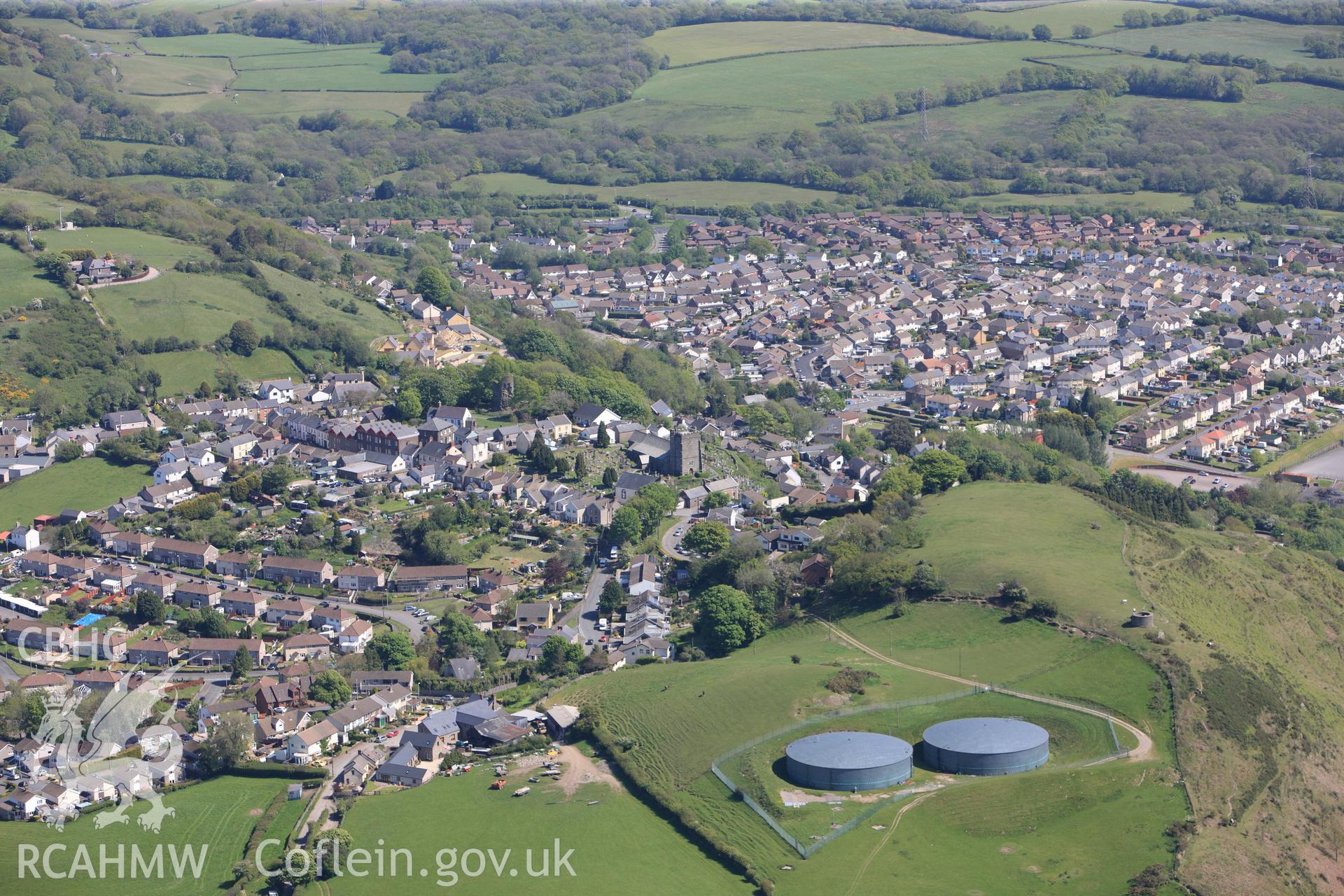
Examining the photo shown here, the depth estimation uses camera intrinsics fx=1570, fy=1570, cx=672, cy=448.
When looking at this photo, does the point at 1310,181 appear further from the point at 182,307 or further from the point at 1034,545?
the point at 182,307

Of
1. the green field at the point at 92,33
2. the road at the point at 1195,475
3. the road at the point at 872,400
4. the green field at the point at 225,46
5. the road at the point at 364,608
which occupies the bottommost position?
the road at the point at 1195,475

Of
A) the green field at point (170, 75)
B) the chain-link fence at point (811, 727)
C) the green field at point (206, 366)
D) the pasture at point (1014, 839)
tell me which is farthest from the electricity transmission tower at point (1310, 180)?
the green field at point (170, 75)

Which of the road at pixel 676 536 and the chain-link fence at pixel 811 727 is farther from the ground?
the chain-link fence at pixel 811 727

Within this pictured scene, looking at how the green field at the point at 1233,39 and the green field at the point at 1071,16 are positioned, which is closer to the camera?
the green field at the point at 1233,39

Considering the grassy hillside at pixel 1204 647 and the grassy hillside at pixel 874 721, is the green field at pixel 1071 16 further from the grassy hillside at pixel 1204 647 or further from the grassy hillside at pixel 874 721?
the grassy hillside at pixel 874 721

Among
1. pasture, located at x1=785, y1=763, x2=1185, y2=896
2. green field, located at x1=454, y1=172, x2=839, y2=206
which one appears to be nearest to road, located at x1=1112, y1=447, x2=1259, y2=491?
pasture, located at x1=785, y1=763, x2=1185, y2=896

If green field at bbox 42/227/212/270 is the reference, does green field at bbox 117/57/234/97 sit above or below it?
above

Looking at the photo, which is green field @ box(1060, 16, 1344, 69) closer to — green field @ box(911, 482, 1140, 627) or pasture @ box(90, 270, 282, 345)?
green field @ box(911, 482, 1140, 627)
